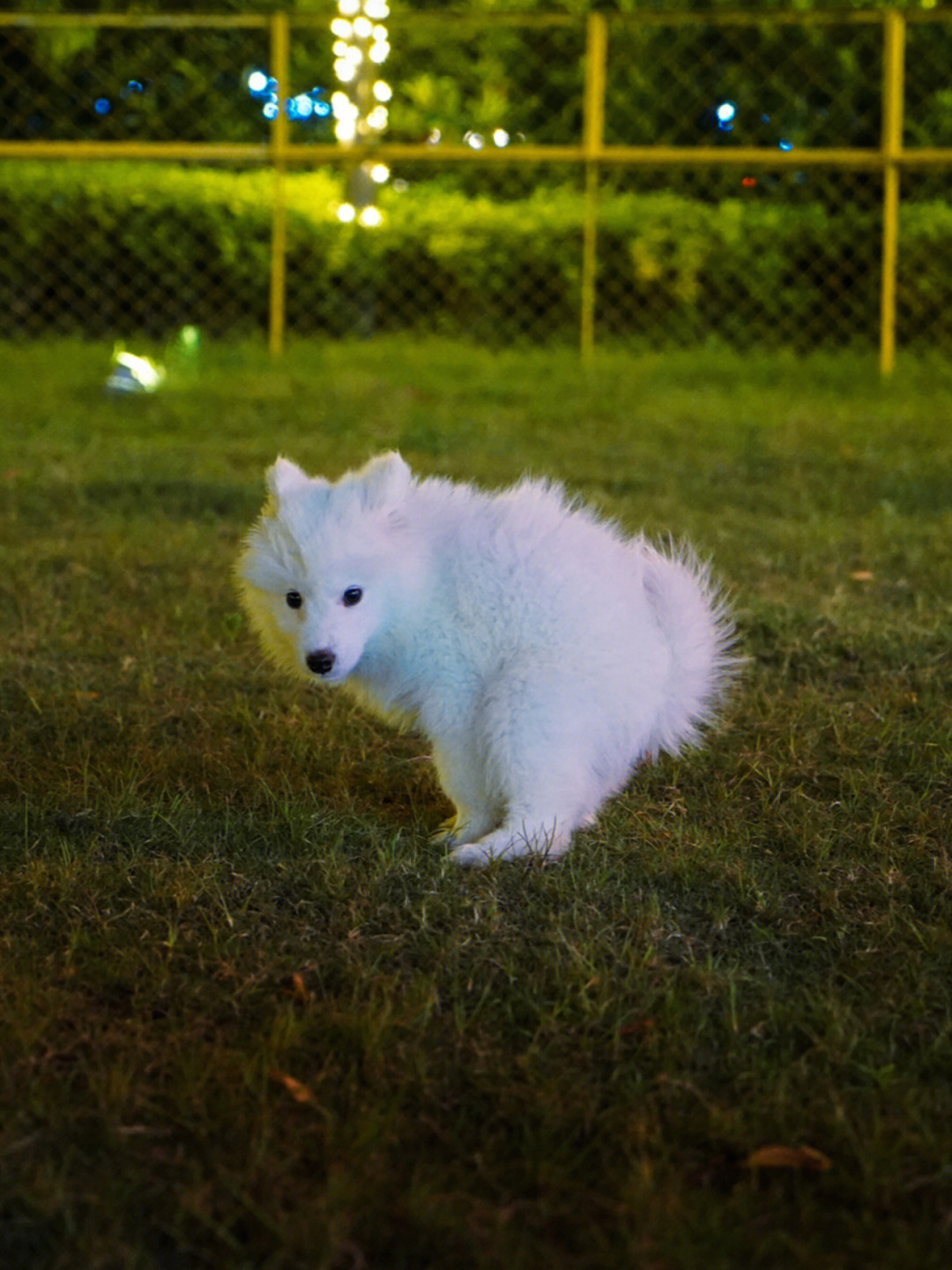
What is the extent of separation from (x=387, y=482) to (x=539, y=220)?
8650 millimetres

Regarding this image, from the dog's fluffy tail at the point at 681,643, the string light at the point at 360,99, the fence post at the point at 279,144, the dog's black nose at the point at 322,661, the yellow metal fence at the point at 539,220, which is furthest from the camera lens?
the string light at the point at 360,99

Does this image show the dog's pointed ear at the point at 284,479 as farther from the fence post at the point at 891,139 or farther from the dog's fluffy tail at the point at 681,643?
the fence post at the point at 891,139

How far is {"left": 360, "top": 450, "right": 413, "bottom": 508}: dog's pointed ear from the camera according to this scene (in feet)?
10.6

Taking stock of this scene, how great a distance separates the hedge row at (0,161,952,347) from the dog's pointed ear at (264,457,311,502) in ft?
27.5

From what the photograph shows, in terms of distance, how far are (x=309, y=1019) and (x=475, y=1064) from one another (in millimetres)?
294

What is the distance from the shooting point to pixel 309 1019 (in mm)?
2498

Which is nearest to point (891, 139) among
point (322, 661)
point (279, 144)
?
point (279, 144)

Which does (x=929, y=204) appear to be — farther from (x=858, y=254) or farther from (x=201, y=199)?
(x=201, y=199)

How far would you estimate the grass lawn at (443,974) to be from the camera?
2039 mm

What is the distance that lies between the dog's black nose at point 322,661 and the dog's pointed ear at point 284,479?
40 cm

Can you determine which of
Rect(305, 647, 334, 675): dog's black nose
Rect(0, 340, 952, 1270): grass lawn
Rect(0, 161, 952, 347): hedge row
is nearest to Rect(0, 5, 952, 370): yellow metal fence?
Rect(0, 161, 952, 347): hedge row

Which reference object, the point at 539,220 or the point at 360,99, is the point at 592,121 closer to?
the point at 539,220

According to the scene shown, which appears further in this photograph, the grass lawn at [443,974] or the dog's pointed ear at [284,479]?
the dog's pointed ear at [284,479]

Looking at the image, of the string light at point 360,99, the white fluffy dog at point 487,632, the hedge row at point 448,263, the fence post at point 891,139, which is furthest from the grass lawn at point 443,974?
the string light at point 360,99
